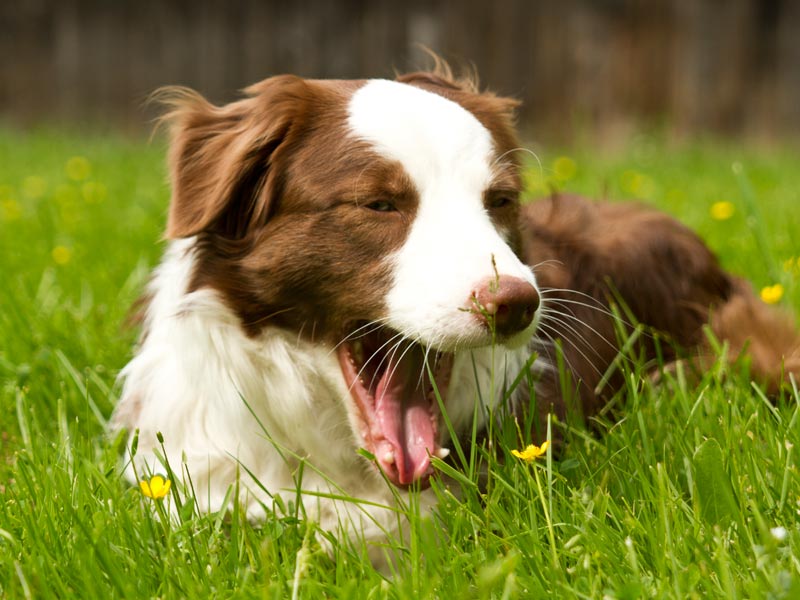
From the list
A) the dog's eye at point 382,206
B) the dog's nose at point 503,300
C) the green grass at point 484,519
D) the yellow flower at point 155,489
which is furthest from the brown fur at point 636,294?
the yellow flower at point 155,489

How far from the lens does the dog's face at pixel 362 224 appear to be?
246 cm

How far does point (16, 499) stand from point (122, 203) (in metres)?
4.24

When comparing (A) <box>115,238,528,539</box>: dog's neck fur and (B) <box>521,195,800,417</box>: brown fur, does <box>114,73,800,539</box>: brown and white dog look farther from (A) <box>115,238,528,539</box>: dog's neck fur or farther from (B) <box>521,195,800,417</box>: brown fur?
(B) <box>521,195,800,417</box>: brown fur

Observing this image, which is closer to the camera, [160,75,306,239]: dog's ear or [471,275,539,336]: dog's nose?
[471,275,539,336]: dog's nose

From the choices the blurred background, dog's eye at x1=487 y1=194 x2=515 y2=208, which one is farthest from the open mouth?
the blurred background

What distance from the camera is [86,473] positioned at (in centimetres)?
232

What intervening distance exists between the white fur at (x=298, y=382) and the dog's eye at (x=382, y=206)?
0.07 m

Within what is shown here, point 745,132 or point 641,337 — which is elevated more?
point 641,337

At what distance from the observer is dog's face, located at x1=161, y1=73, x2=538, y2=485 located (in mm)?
2465

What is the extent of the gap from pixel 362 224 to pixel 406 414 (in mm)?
503

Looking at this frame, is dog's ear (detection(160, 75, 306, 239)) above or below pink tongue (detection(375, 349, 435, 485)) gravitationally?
above

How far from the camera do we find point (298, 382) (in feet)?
8.80

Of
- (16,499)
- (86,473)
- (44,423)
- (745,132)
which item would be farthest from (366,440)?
(745,132)

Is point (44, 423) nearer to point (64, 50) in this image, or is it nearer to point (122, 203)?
point (122, 203)
